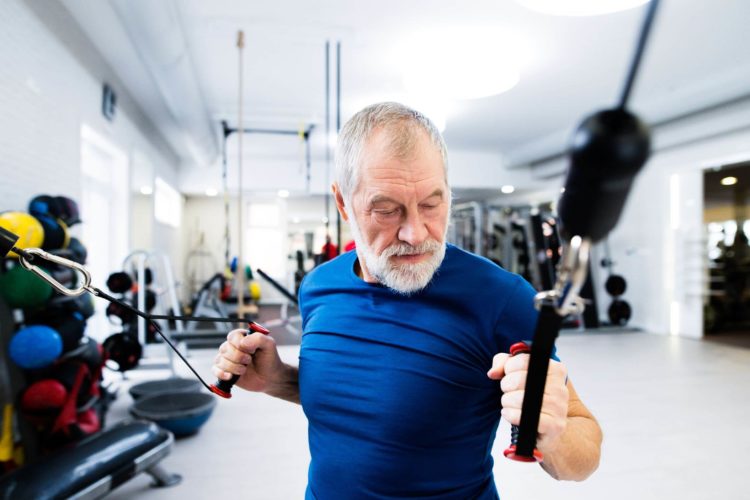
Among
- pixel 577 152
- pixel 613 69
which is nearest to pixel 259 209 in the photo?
pixel 613 69

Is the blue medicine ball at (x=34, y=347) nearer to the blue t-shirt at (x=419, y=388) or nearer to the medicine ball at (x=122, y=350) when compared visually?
the medicine ball at (x=122, y=350)

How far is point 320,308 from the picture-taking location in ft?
3.85

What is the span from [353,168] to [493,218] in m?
9.36

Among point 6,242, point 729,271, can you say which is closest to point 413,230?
point 6,242

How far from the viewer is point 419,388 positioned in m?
0.92

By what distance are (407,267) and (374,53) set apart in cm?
428

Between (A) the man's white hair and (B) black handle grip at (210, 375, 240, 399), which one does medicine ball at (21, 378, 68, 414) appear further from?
(A) the man's white hair

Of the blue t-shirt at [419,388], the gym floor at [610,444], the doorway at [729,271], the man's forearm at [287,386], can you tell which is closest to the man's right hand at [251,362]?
the man's forearm at [287,386]

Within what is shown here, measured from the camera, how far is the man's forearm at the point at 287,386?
1248mm

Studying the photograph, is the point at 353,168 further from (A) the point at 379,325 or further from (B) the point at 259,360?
(B) the point at 259,360

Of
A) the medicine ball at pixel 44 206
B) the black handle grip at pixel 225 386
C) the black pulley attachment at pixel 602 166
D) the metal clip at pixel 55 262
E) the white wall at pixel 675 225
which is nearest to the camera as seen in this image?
the black pulley attachment at pixel 602 166

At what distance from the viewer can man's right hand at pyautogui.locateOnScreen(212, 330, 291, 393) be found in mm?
1097

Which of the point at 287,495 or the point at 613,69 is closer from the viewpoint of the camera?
the point at 287,495

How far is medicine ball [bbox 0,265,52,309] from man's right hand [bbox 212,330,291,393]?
1.79 meters
